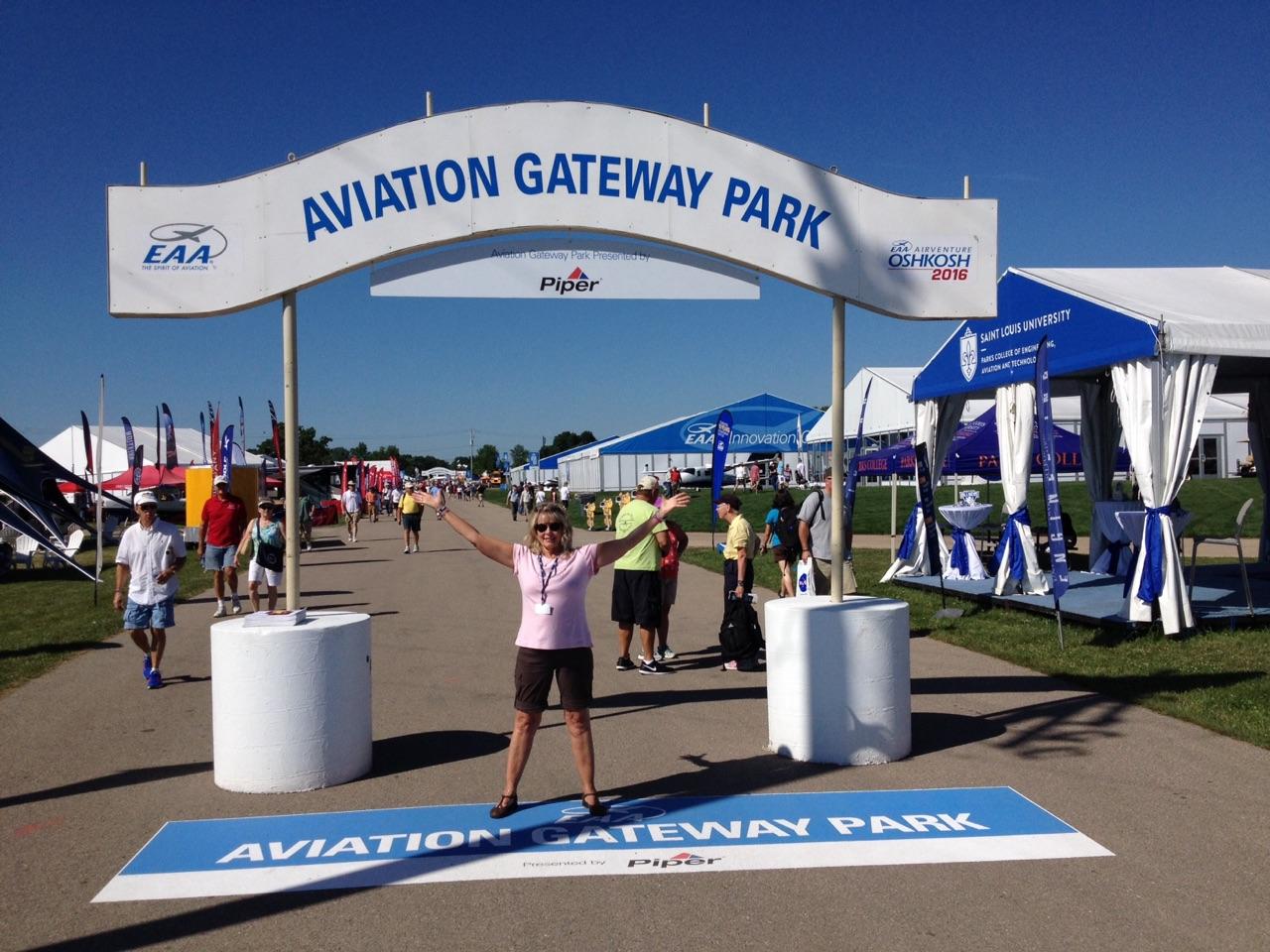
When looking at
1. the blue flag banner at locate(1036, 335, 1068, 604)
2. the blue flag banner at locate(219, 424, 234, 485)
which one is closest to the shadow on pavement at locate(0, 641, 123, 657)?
the blue flag banner at locate(1036, 335, 1068, 604)

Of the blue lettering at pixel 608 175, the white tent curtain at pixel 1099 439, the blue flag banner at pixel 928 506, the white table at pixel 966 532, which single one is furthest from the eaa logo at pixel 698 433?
the blue lettering at pixel 608 175

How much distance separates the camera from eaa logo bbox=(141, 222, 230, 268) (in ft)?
21.9

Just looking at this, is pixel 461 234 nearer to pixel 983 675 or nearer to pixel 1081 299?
pixel 983 675

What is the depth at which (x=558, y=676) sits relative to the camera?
211 inches

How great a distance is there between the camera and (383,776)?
6.14m

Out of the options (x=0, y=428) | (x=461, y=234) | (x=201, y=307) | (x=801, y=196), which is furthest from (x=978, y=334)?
(x=0, y=428)

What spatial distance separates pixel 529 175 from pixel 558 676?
333 centimetres

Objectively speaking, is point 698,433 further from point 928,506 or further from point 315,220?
point 315,220

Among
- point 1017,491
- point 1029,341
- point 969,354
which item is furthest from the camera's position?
point 969,354

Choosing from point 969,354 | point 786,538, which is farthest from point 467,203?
point 969,354

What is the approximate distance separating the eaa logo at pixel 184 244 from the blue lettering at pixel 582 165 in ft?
7.49

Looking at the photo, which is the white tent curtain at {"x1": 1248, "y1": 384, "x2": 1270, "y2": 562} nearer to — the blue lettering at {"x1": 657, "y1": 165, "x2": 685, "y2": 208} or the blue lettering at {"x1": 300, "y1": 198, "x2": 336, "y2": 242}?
the blue lettering at {"x1": 657, "y1": 165, "x2": 685, "y2": 208}

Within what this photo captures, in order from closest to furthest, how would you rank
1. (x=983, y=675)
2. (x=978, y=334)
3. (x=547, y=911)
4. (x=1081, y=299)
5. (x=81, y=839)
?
(x=547, y=911) → (x=81, y=839) → (x=983, y=675) → (x=1081, y=299) → (x=978, y=334)

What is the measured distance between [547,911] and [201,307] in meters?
4.51
